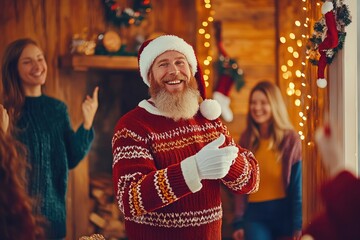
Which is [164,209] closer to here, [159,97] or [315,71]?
[159,97]

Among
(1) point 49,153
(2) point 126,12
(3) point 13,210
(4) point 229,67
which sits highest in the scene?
(2) point 126,12

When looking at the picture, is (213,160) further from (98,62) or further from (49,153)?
(98,62)

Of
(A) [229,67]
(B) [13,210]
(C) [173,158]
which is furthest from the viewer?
(A) [229,67]

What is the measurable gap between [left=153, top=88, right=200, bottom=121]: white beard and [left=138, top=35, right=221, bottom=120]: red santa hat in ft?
0.20

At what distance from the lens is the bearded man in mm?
2555

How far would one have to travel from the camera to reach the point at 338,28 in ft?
10.0

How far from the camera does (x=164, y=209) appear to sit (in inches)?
107

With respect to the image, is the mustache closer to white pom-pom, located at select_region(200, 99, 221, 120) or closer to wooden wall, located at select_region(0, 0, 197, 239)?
white pom-pom, located at select_region(200, 99, 221, 120)

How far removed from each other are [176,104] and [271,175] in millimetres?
1959

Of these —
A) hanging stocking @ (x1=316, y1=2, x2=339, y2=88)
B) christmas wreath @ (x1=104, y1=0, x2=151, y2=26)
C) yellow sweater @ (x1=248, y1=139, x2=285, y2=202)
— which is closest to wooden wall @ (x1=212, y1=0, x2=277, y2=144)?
christmas wreath @ (x1=104, y1=0, x2=151, y2=26)

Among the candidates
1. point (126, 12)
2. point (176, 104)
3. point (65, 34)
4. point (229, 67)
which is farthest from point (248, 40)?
point (176, 104)

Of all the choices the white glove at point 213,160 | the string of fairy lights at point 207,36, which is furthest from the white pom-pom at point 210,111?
the string of fairy lights at point 207,36

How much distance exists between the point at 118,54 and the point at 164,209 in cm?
245

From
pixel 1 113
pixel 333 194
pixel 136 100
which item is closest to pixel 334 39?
pixel 333 194
